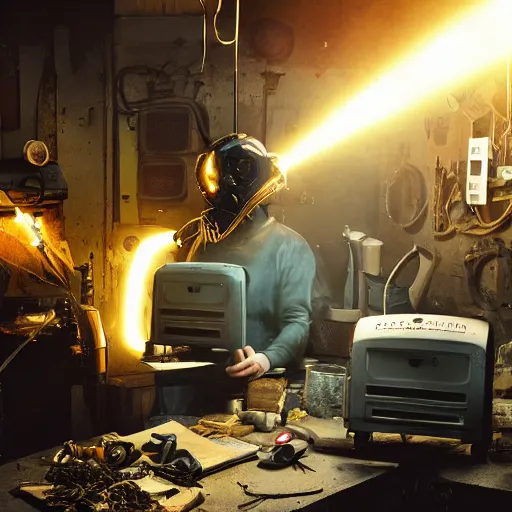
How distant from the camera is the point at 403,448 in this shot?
16.7ft

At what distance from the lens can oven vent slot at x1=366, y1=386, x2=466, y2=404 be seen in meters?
4.75

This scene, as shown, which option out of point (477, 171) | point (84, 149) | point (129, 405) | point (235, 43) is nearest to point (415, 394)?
point (477, 171)

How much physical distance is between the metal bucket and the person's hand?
14.7 inches

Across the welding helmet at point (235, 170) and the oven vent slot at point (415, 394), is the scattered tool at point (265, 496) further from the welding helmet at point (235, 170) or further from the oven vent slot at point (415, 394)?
the welding helmet at point (235, 170)

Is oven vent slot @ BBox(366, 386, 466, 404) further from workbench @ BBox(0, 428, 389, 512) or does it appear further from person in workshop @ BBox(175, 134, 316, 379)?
person in workshop @ BBox(175, 134, 316, 379)

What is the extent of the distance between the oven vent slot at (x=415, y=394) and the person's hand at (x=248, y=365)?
121 cm

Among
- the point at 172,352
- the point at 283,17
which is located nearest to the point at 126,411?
the point at 172,352

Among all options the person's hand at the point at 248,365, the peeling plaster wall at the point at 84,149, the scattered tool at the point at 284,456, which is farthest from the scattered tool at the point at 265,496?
the peeling plaster wall at the point at 84,149

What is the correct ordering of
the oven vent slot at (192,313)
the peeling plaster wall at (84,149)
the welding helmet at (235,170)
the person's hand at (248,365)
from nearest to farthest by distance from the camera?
the oven vent slot at (192,313)
the person's hand at (248,365)
the welding helmet at (235,170)
the peeling plaster wall at (84,149)

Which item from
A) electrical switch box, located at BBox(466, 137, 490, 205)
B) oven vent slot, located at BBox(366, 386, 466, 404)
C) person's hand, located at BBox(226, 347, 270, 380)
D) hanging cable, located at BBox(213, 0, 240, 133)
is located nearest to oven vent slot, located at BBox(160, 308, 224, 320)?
person's hand, located at BBox(226, 347, 270, 380)

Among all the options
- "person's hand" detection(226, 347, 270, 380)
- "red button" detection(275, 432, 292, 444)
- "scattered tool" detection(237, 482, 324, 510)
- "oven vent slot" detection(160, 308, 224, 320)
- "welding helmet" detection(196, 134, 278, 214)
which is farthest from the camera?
"welding helmet" detection(196, 134, 278, 214)

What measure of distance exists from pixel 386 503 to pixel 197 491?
1.30 m

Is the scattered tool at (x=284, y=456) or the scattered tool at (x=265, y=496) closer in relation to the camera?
the scattered tool at (x=265, y=496)

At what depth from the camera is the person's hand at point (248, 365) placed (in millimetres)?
5844
